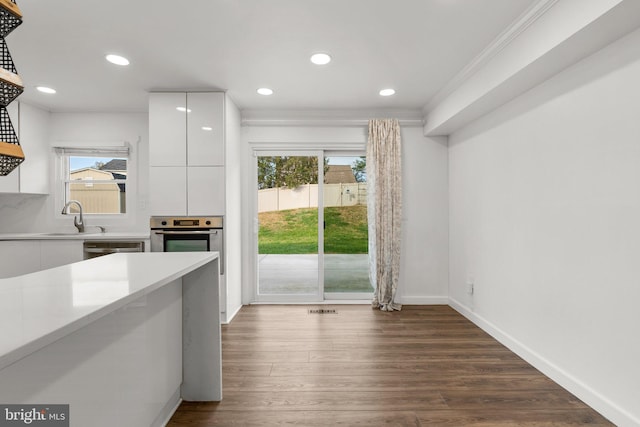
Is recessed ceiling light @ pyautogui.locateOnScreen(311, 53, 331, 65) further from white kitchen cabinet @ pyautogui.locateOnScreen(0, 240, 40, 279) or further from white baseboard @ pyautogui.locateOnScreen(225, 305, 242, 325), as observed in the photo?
white kitchen cabinet @ pyautogui.locateOnScreen(0, 240, 40, 279)

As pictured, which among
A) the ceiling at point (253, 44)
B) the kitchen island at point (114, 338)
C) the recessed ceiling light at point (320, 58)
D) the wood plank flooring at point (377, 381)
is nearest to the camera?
the kitchen island at point (114, 338)

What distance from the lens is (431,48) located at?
2.58m

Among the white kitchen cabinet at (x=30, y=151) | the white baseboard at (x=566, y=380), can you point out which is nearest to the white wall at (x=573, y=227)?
the white baseboard at (x=566, y=380)

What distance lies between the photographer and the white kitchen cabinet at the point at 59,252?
3.55 meters

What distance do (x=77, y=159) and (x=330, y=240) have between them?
139 inches

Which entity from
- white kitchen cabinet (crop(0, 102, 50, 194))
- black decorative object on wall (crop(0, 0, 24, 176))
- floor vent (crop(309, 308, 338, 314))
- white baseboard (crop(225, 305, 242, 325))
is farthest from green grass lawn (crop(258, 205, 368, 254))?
black decorative object on wall (crop(0, 0, 24, 176))

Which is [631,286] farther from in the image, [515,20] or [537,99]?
[515,20]

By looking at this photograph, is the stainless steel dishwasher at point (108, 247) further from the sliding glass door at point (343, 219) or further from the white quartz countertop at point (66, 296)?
the sliding glass door at point (343, 219)

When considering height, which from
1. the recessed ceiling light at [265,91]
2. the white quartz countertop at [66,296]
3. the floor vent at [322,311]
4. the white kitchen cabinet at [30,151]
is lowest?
the floor vent at [322,311]

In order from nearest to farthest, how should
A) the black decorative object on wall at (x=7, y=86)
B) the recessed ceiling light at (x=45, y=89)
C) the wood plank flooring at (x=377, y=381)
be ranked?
the black decorative object on wall at (x=7, y=86) → the wood plank flooring at (x=377, y=381) → the recessed ceiling light at (x=45, y=89)

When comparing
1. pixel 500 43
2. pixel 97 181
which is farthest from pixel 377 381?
pixel 97 181

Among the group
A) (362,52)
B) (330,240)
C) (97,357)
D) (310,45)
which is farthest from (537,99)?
(97,357)

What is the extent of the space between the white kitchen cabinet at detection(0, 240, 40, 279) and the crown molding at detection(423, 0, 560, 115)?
4.72 metres

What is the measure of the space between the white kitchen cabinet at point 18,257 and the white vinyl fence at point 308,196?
250 centimetres
